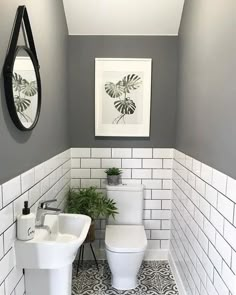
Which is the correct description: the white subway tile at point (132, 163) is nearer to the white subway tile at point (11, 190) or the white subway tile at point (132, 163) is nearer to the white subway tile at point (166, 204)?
the white subway tile at point (166, 204)

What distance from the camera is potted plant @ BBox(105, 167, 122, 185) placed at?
8.87 ft

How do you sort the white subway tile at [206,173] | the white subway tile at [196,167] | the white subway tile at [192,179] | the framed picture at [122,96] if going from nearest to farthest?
the white subway tile at [206,173] < the white subway tile at [196,167] < the white subway tile at [192,179] < the framed picture at [122,96]

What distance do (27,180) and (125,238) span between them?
46.0 inches

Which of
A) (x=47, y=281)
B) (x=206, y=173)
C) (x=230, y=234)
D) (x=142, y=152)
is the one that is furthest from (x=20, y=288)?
(x=142, y=152)

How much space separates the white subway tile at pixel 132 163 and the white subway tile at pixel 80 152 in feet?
1.23

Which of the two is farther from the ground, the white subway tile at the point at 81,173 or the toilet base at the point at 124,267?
the white subway tile at the point at 81,173

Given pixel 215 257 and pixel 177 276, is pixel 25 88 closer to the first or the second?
pixel 215 257

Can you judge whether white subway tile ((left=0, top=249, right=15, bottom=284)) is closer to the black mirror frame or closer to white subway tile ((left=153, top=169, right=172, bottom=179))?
the black mirror frame

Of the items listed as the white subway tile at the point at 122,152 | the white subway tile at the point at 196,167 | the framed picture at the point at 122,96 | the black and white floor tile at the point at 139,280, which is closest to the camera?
the white subway tile at the point at 196,167

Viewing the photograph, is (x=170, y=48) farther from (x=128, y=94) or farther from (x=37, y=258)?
(x=37, y=258)

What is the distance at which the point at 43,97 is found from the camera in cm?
187

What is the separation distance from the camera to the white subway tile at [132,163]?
279 cm

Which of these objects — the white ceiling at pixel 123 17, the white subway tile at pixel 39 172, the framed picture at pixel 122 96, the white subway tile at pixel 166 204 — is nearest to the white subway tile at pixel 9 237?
the white subway tile at pixel 39 172

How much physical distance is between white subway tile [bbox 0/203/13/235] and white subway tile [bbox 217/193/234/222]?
101 centimetres
